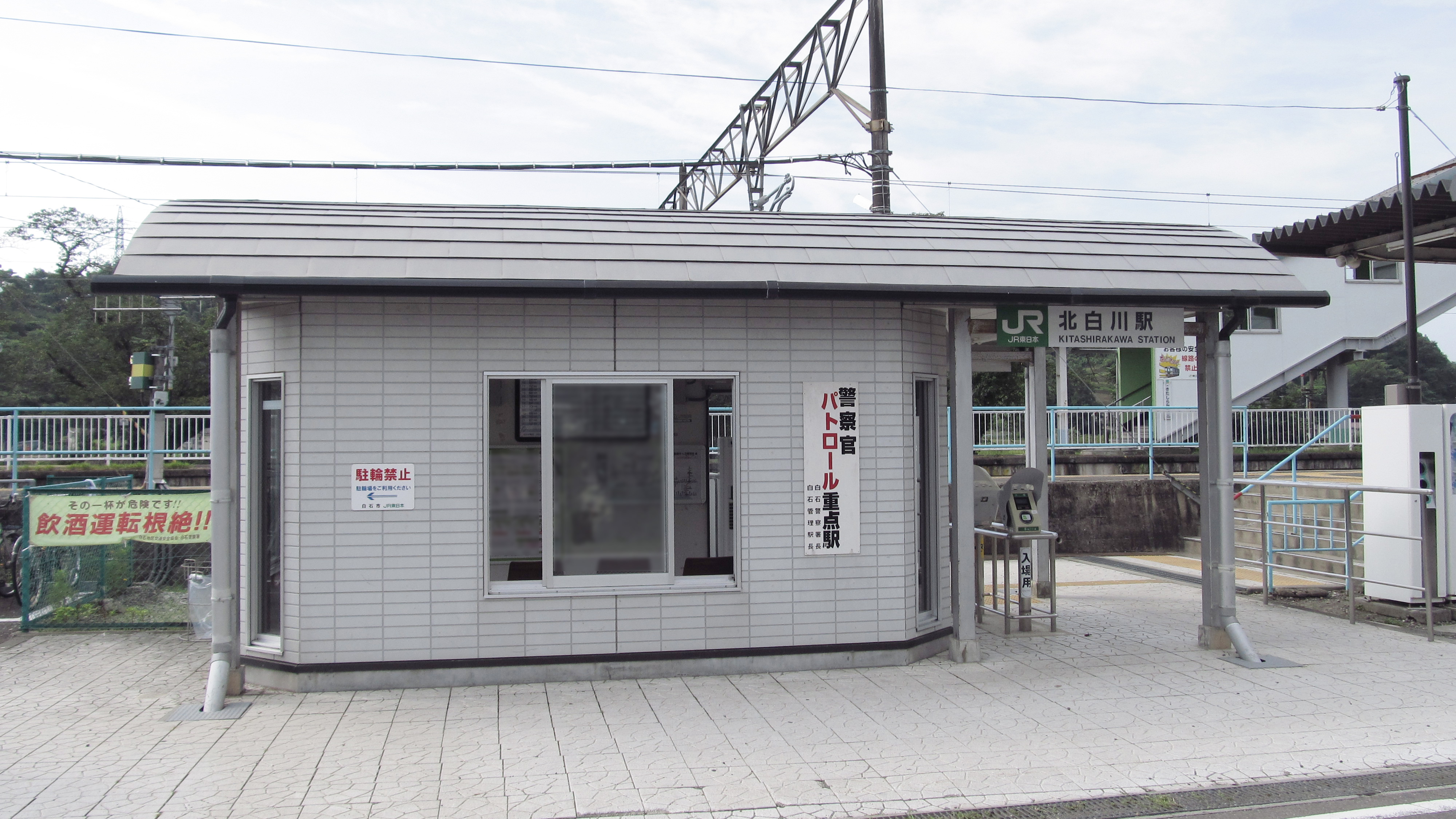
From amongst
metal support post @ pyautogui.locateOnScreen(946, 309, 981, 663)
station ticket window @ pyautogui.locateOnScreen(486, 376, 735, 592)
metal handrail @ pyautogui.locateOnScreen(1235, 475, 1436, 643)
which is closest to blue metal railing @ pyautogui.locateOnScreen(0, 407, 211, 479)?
station ticket window @ pyautogui.locateOnScreen(486, 376, 735, 592)

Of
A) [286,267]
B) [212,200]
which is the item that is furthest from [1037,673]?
[212,200]

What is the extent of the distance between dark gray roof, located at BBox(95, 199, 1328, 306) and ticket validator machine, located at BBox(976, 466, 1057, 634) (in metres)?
2.35

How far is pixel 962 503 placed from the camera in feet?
26.6

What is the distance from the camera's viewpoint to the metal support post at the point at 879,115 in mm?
13867

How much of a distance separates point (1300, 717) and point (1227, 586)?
6.28ft

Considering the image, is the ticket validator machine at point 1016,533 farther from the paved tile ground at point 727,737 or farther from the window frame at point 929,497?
the window frame at point 929,497

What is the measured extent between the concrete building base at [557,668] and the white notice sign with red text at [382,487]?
1.13m

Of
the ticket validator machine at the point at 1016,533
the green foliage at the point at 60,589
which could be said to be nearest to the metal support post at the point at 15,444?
the green foliage at the point at 60,589

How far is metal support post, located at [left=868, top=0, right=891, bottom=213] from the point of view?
1387cm

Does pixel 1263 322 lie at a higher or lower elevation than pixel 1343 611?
higher

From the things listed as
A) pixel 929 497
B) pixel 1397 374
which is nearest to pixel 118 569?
pixel 929 497

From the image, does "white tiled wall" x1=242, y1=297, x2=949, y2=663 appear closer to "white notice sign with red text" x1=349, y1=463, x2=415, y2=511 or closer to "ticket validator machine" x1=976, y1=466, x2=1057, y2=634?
"white notice sign with red text" x1=349, y1=463, x2=415, y2=511

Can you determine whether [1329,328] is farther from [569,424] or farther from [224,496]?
[224,496]

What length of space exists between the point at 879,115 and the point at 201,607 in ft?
34.1
